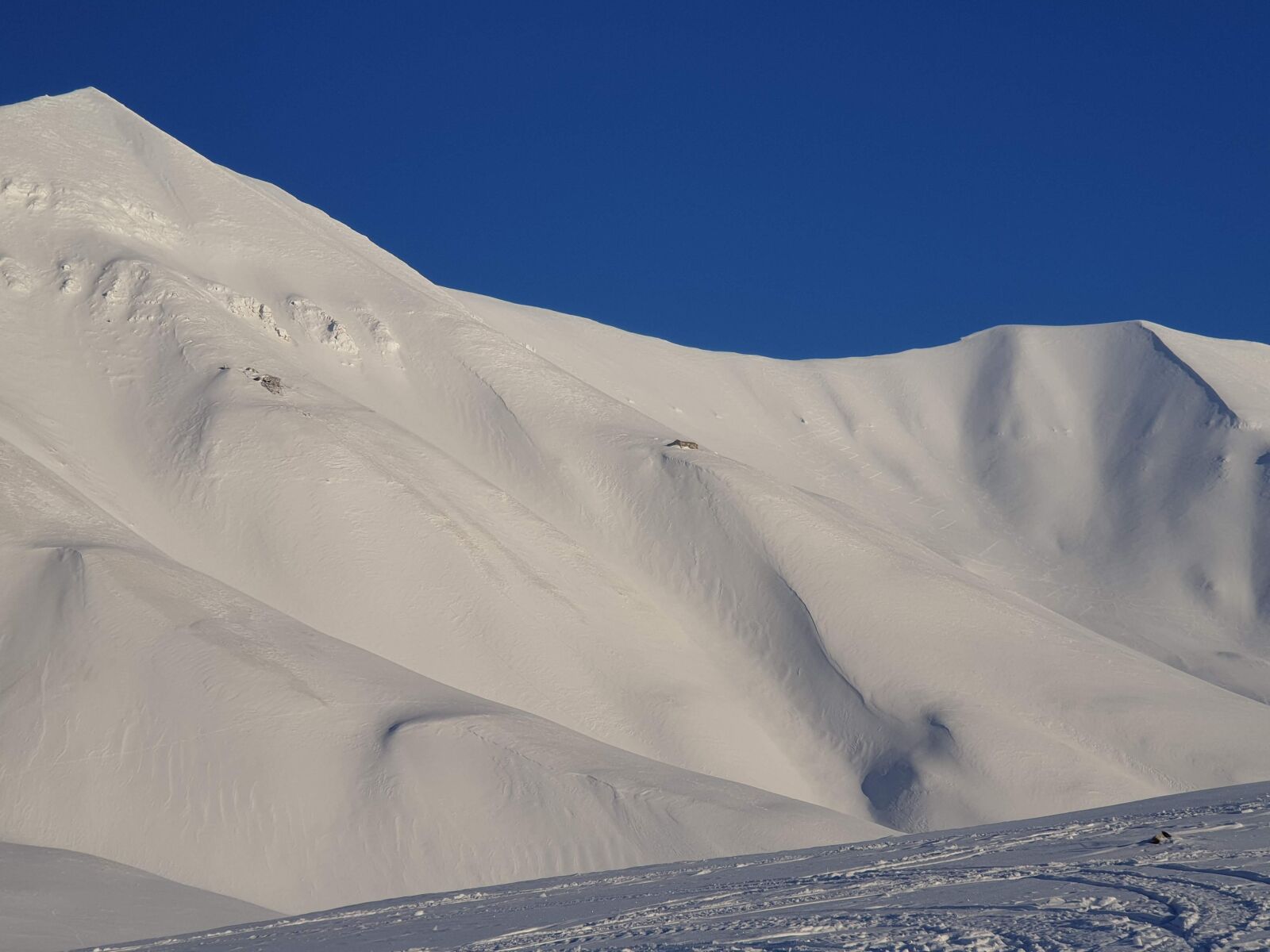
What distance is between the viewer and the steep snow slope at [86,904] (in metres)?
17.6

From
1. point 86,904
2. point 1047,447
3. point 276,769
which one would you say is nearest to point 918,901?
point 86,904

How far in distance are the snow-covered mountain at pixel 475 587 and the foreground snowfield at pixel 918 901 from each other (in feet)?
36.0

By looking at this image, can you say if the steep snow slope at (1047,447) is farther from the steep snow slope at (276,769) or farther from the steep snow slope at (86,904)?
the steep snow slope at (86,904)

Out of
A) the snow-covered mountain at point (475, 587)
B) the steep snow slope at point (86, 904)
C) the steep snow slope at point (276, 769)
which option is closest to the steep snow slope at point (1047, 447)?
the snow-covered mountain at point (475, 587)

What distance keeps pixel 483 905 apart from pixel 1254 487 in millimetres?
64222

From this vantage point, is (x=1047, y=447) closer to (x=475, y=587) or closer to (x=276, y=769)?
(x=475, y=587)

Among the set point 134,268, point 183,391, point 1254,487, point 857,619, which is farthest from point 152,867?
point 1254,487

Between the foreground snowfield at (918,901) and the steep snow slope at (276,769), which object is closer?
the foreground snowfield at (918,901)

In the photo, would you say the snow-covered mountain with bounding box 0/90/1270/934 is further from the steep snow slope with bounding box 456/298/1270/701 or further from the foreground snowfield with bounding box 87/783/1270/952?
the foreground snowfield with bounding box 87/783/1270/952

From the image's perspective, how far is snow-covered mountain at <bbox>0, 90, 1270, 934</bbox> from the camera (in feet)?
88.1

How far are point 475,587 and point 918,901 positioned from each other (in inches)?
1142

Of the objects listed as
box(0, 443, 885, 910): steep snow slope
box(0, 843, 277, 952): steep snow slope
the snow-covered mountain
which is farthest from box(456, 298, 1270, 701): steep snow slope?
box(0, 843, 277, 952): steep snow slope

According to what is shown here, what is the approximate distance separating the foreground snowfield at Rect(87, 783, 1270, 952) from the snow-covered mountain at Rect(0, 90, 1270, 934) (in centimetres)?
1096

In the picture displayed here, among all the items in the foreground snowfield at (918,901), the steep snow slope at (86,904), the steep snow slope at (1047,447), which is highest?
the steep snow slope at (1047,447)
